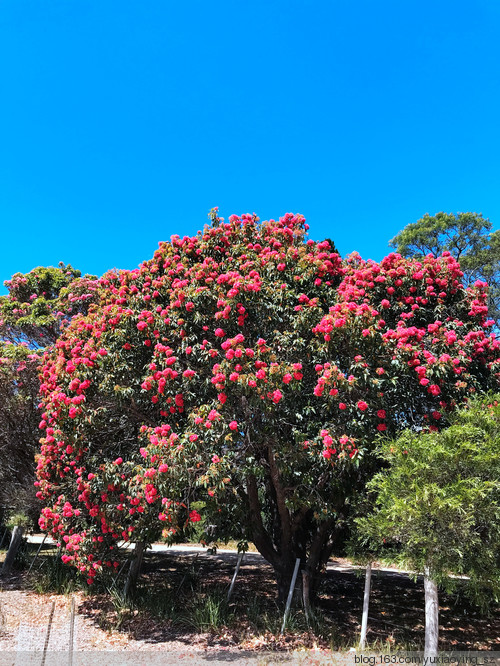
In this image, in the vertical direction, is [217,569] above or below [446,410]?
below

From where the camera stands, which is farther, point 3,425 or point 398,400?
point 3,425

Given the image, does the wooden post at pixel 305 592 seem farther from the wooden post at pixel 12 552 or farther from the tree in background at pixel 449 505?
the wooden post at pixel 12 552

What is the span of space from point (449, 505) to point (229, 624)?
16.1 feet

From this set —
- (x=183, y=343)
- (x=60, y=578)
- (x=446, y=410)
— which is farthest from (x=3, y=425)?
(x=446, y=410)

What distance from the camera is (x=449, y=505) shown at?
4844 millimetres

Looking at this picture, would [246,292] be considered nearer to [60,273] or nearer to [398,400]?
[398,400]

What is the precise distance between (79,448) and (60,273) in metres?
7.52

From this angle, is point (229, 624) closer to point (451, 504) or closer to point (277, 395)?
point (277, 395)

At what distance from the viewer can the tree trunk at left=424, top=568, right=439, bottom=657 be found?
5.55 meters

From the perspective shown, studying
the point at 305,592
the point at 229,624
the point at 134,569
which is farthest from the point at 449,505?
the point at 134,569

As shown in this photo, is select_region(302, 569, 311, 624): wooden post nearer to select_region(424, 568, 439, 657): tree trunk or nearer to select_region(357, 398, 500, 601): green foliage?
select_region(424, 568, 439, 657): tree trunk

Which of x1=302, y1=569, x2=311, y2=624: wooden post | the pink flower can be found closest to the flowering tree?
the pink flower

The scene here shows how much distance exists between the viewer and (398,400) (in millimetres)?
7371

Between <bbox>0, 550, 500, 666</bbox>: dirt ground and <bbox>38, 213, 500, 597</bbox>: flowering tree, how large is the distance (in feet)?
3.18
